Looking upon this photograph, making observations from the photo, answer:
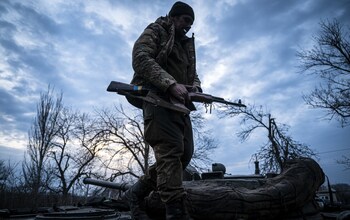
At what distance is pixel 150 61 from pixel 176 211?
1224mm

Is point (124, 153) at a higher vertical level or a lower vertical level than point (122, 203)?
higher

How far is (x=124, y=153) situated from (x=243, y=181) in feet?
74.0

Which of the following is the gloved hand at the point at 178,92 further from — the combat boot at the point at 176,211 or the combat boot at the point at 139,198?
the combat boot at the point at 139,198

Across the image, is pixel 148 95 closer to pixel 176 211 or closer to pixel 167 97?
pixel 167 97

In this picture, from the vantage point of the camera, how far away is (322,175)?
3496 mm

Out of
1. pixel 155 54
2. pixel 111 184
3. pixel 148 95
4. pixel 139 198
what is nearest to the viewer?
pixel 148 95

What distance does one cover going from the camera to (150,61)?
2.43 m

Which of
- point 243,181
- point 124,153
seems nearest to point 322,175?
point 243,181

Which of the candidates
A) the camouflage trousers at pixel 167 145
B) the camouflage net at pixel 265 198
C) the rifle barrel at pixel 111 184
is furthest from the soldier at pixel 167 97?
the rifle barrel at pixel 111 184

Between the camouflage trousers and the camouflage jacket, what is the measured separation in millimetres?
236

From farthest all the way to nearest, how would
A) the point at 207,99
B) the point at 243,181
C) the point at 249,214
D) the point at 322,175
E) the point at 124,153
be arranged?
the point at 124,153 < the point at 243,181 < the point at 322,175 < the point at 249,214 < the point at 207,99

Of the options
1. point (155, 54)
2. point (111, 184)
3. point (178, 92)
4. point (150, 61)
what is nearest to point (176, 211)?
point (178, 92)

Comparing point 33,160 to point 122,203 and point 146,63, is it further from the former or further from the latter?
point 146,63

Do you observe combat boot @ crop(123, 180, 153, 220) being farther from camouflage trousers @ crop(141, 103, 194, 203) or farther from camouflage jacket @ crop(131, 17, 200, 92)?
camouflage jacket @ crop(131, 17, 200, 92)
